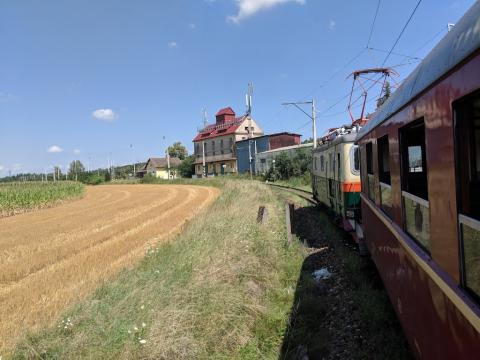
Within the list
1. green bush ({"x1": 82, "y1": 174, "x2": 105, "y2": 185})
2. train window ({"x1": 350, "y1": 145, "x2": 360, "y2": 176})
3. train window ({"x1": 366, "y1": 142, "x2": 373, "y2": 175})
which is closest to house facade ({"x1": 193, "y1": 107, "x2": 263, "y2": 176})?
green bush ({"x1": 82, "y1": 174, "x2": 105, "y2": 185})

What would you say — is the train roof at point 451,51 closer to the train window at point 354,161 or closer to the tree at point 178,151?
the train window at point 354,161

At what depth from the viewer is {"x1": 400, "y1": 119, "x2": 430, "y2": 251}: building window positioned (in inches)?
127

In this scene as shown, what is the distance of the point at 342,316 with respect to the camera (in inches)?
241

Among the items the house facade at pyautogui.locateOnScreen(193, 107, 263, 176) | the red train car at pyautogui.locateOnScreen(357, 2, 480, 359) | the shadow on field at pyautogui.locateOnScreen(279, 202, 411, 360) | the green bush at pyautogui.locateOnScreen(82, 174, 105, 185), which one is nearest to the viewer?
the red train car at pyautogui.locateOnScreen(357, 2, 480, 359)

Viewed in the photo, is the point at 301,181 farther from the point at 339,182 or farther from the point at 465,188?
the point at 465,188

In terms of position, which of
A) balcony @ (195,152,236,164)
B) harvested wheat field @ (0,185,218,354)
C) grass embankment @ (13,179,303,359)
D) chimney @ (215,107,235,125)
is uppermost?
chimney @ (215,107,235,125)

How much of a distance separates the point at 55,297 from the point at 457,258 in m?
7.50

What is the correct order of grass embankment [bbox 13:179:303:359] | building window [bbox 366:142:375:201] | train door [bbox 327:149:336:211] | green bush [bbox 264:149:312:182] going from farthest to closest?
green bush [bbox 264:149:312:182] < train door [bbox 327:149:336:211] < building window [bbox 366:142:375:201] < grass embankment [bbox 13:179:303:359]

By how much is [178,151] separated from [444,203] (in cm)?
10816

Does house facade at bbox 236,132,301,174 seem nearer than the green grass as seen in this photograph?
No

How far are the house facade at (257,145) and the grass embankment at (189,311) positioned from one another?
47721 millimetres

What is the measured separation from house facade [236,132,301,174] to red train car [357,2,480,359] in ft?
169

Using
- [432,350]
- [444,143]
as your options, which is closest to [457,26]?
[444,143]

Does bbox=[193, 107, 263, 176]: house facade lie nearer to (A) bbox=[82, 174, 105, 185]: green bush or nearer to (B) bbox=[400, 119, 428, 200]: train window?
(A) bbox=[82, 174, 105, 185]: green bush
